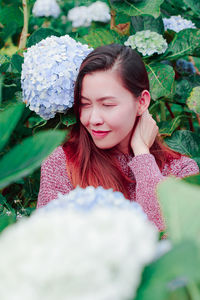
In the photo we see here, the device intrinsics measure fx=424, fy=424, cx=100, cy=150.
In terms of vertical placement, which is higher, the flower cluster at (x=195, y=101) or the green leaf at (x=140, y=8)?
the green leaf at (x=140, y=8)

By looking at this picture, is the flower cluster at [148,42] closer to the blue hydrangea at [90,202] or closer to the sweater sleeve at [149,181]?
the sweater sleeve at [149,181]

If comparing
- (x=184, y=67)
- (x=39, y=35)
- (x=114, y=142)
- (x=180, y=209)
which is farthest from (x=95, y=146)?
(x=180, y=209)

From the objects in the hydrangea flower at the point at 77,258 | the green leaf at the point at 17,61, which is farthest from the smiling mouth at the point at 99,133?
the hydrangea flower at the point at 77,258

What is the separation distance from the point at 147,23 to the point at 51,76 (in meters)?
0.65

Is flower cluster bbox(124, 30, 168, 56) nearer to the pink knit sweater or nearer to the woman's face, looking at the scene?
the woman's face

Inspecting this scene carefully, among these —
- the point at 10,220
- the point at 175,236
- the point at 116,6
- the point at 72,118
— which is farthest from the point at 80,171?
the point at 175,236

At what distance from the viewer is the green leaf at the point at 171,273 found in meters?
0.31

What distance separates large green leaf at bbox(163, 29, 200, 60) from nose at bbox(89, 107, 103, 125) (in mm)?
540

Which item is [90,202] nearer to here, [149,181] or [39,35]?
[149,181]

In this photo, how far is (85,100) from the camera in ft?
4.52

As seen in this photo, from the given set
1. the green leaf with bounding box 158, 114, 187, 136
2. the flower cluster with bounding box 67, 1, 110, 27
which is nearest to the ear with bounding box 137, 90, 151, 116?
the green leaf with bounding box 158, 114, 187, 136

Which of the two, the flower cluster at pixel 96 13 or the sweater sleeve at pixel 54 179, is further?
the flower cluster at pixel 96 13

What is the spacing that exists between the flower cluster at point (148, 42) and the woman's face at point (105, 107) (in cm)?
32

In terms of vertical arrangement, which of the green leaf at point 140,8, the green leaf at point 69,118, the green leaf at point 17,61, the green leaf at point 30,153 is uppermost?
the green leaf at point 30,153
